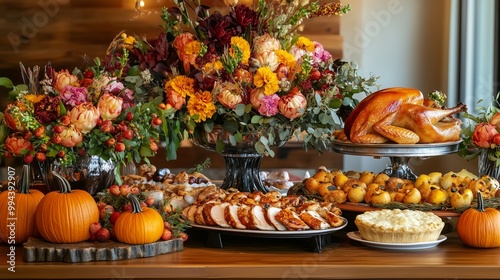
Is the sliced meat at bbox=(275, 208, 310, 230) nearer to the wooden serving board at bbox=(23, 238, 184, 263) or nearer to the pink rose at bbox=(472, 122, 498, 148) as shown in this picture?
the wooden serving board at bbox=(23, 238, 184, 263)

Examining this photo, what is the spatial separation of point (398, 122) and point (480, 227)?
58 cm

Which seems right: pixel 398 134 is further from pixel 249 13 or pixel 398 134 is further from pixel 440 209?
pixel 249 13

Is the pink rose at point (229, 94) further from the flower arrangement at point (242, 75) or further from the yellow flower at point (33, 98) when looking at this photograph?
the yellow flower at point (33, 98)

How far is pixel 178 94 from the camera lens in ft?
8.46

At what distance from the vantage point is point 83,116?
2.31 m

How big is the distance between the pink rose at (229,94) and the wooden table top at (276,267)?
49 centimetres

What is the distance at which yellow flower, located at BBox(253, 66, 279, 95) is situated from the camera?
247cm

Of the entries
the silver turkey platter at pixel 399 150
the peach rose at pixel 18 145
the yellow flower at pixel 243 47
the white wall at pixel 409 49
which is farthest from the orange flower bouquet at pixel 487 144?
the white wall at pixel 409 49

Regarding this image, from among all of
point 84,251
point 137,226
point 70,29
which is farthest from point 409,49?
point 84,251

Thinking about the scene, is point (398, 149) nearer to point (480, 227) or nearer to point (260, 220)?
point (480, 227)

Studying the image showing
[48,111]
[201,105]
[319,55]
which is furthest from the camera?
[319,55]

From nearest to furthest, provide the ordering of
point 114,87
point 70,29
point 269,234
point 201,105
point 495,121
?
point 269,234
point 114,87
point 201,105
point 495,121
point 70,29

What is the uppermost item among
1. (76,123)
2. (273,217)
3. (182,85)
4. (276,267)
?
(182,85)

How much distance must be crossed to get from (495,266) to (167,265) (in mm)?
818
